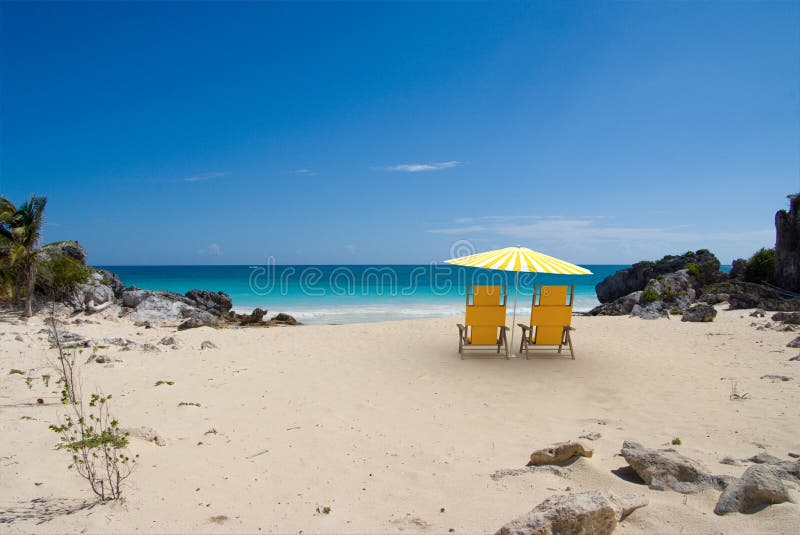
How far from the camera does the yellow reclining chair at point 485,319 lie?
737 cm

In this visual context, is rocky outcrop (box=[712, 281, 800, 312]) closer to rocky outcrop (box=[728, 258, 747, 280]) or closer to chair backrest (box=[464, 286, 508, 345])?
rocky outcrop (box=[728, 258, 747, 280])

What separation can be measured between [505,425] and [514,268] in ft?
9.85

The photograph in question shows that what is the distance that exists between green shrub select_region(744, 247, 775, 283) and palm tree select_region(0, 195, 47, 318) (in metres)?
24.2

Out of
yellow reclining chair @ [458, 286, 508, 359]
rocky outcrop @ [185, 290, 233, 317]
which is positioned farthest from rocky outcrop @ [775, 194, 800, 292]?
rocky outcrop @ [185, 290, 233, 317]

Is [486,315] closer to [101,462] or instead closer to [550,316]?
[550,316]

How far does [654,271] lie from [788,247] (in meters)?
5.46

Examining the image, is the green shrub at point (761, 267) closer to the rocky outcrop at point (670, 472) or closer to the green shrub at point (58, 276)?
the rocky outcrop at point (670, 472)

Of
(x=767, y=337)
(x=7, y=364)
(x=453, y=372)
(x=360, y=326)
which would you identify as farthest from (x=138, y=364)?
(x=767, y=337)

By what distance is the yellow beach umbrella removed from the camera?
6703 millimetres

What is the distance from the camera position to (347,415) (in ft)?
14.6

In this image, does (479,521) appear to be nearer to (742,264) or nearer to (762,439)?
(762,439)

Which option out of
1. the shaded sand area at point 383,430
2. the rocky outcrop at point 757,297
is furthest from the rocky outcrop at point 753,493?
the rocky outcrop at point 757,297

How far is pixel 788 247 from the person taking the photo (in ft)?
51.3

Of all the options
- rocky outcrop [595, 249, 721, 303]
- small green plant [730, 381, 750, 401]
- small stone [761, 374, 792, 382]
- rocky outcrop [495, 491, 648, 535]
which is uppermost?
rocky outcrop [595, 249, 721, 303]
